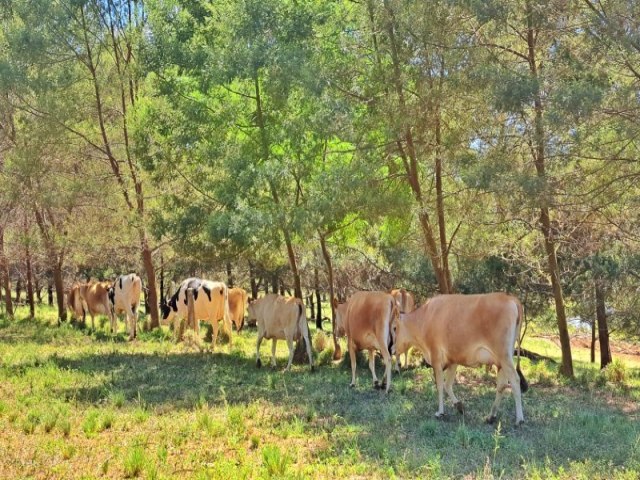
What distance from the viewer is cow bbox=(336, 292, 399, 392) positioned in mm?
11820

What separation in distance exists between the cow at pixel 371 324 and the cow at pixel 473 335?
1918mm

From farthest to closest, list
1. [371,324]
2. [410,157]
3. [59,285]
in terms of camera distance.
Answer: [59,285] < [410,157] < [371,324]

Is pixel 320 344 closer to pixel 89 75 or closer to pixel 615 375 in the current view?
pixel 615 375

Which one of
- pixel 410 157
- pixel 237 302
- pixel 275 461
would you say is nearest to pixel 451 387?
pixel 275 461

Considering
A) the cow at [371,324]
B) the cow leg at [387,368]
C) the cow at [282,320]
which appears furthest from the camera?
the cow at [282,320]

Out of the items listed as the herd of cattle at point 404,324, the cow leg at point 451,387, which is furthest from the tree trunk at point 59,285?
the cow leg at point 451,387

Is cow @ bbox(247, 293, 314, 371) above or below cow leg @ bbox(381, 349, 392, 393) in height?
above

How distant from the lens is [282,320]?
14.4 m

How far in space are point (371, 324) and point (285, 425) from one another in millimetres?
4369

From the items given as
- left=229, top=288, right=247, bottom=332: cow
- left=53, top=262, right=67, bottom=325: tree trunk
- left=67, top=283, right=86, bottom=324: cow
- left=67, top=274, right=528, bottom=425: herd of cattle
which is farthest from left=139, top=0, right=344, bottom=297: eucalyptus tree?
left=67, top=283, right=86, bottom=324: cow

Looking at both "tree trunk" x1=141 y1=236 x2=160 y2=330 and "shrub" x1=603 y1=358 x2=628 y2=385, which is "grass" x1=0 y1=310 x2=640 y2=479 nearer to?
"shrub" x1=603 y1=358 x2=628 y2=385

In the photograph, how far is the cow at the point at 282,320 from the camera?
14150mm

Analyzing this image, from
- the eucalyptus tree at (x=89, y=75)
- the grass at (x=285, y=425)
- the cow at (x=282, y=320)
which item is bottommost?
the grass at (x=285, y=425)

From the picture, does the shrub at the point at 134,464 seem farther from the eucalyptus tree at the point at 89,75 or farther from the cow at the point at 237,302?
the cow at the point at 237,302
